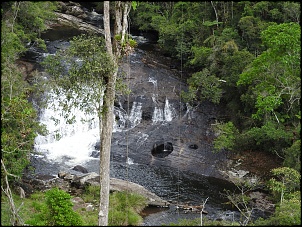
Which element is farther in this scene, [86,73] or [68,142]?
[68,142]

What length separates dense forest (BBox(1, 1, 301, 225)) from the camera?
581 inches

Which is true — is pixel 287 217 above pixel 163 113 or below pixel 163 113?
above

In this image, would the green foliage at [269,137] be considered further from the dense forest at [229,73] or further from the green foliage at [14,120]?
the green foliage at [14,120]

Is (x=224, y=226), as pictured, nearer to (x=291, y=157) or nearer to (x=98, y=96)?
(x=98, y=96)

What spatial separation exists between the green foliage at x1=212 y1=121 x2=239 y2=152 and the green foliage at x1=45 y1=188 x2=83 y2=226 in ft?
39.5

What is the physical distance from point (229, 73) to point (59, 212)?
16616 mm

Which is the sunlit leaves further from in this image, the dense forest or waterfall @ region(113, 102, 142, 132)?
waterfall @ region(113, 102, 142, 132)

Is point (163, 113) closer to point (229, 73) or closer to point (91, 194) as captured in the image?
point (229, 73)

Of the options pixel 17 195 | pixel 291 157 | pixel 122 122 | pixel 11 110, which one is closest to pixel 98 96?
pixel 11 110

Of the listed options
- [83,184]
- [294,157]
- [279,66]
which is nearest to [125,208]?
[83,184]

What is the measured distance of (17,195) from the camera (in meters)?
15.9

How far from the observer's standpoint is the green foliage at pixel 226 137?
21.5m

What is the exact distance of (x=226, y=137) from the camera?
22016 millimetres

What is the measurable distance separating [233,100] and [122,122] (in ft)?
22.9
